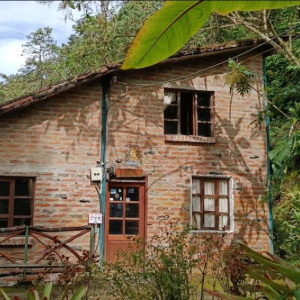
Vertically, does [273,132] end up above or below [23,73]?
below

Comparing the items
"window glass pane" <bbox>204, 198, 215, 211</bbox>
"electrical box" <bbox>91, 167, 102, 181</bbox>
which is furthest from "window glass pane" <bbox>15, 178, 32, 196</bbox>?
"window glass pane" <bbox>204, 198, 215, 211</bbox>

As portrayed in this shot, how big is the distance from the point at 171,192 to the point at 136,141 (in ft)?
4.57

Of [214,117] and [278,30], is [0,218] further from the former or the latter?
[278,30]

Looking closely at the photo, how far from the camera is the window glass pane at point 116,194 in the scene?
31.1 feet

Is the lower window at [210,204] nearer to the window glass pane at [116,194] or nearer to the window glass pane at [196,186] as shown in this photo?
the window glass pane at [196,186]

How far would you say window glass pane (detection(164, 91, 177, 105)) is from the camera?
10.1 m

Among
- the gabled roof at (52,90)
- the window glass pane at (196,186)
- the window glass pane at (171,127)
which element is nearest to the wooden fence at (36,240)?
the gabled roof at (52,90)

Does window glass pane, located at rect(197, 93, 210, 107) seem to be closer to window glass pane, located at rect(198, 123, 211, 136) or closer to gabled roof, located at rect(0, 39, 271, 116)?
window glass pane, located at rect(198, 123, 211, 136)

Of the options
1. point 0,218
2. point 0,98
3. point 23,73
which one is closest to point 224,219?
point 0,218

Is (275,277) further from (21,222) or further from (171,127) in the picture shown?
(171,127)

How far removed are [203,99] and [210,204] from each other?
2.53 m

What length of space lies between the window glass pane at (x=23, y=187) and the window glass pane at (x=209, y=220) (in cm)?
396

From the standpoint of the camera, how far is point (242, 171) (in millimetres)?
10219

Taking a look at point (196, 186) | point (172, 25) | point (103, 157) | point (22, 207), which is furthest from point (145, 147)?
point (172, 25)
